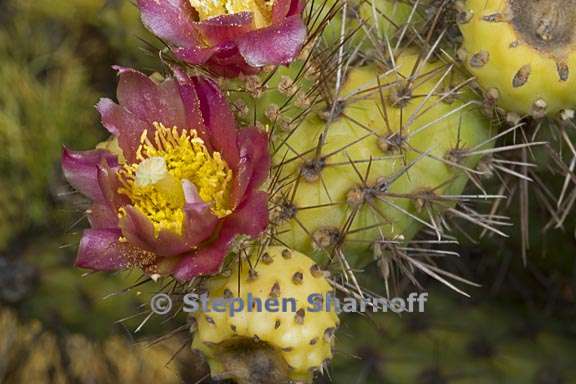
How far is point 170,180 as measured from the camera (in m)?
0.81

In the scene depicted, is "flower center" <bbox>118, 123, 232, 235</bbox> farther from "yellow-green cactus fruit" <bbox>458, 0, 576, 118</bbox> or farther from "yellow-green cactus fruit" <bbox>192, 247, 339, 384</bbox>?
"yellow-green cactus fruit" <bbox>458, 0, 576, 118</bbox>

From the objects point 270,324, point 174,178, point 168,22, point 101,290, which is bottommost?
point 101,290

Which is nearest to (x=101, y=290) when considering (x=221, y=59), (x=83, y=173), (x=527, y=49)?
(x=83, y=173)

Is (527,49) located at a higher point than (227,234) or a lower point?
higher

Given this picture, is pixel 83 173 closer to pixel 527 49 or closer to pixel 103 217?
pixel 103 217

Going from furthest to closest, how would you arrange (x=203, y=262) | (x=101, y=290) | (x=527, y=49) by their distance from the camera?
1. (x=101, y=290)
2. (x=527, y=49)
3. (x=203, y=262)

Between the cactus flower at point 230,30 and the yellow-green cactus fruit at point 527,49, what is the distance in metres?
0.20

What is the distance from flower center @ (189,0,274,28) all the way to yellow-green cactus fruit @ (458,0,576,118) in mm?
213

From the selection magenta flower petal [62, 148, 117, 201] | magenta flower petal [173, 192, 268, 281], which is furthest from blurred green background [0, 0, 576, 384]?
magenta flower petal [173, 192, 268, 281]

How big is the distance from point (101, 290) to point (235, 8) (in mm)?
510

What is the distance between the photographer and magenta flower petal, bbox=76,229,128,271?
2.69 ft

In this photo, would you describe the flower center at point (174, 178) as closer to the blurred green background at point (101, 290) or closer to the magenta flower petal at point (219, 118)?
the magenta flower petal at point (219, 118)

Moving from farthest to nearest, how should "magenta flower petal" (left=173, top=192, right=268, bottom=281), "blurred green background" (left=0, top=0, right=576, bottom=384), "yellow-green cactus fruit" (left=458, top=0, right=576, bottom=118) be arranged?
"blurred green background" (left=0, top=0, right=576, bottom=384) < "yellow-green cactus fruit" (left=458, top=0, right=576, bottom=118) < "magenta flower petal" (left=173, top=192, right=268, bottom=281)

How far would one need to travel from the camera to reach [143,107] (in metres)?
0.88
